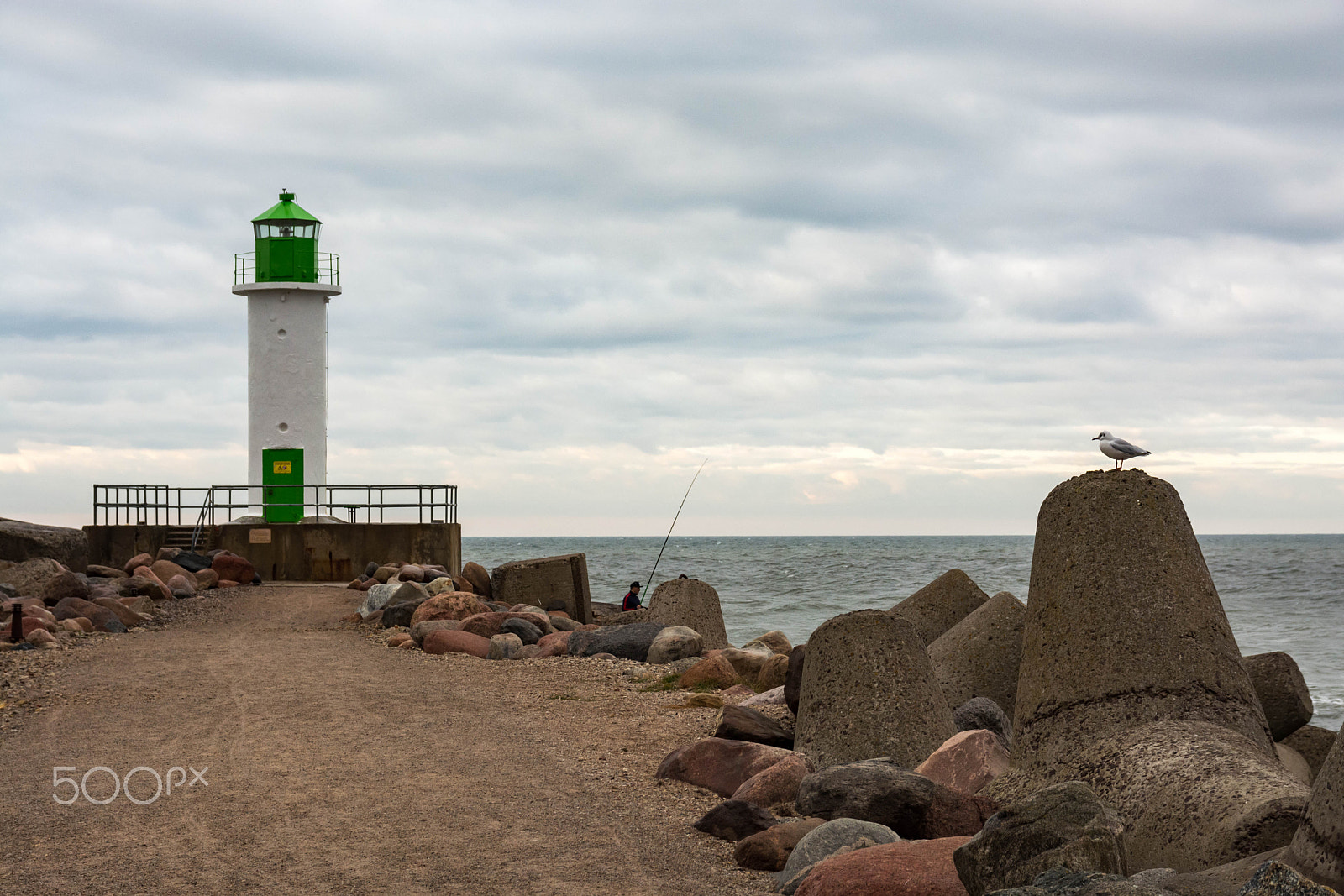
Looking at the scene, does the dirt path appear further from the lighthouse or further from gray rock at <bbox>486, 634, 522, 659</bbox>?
the lighthouse

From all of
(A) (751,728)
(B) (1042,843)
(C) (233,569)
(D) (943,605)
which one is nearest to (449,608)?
(D) (943,605)

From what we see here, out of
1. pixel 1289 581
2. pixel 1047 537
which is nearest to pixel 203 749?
pixel 1047 537

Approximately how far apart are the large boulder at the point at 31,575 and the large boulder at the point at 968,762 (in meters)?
15.2

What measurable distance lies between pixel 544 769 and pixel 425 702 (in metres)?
2.80

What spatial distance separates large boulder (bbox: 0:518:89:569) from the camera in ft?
72.9

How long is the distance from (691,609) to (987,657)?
5.77 meters

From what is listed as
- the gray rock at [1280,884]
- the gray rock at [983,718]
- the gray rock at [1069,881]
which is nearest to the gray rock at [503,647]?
the gray rock at [983,718]

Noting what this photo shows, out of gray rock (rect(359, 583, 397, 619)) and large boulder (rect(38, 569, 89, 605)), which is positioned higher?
large boulder (rect(38, 569, 89, 605))

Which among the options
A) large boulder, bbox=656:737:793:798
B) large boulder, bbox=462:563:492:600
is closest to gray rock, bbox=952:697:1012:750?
large boulder, bbox=656:737:793:798

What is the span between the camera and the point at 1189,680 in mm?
6027

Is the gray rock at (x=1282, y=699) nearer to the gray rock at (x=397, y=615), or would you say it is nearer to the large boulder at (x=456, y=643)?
the large boulder at (x=456, y=643)

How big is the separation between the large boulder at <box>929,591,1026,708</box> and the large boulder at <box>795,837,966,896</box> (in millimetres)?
4091

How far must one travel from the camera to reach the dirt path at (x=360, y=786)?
18.2ft

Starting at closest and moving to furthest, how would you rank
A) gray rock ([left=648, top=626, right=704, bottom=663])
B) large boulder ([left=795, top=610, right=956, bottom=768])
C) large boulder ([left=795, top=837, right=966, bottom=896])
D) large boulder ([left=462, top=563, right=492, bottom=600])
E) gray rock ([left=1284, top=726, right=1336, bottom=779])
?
large boulder ([left=795, top=837, right=966, bottom=896]), large boulder ([left=795, top=610, right=956, bottom=768]), gray rock ([left=1284, top=726, right=1336, bottom=779]), gray rock ([left=648, top=626, right=704, bottom=663]), large boulder ([left=462, top=563, right=492, bottom=600])
